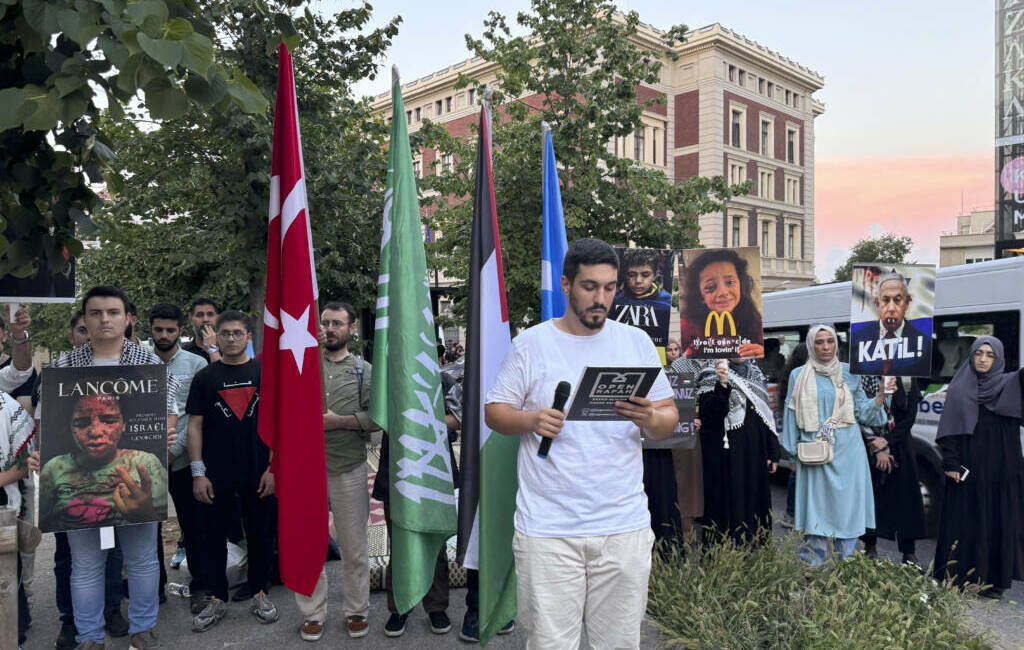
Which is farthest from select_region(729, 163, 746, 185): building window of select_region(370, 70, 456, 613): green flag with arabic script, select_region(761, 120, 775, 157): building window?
select_region(370, 70, 456, 613): green flag with arabic script

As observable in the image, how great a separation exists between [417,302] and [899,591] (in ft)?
10.5

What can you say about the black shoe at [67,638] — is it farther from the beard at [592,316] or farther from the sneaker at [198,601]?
the beard at [592,316]

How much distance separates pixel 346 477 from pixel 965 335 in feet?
20.0

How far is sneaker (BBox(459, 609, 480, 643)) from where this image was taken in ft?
15.3

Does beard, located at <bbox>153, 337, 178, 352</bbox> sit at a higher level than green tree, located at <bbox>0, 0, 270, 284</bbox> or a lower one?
lower

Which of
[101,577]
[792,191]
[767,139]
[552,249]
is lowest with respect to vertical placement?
[101,577]

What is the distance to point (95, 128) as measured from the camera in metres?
3.27

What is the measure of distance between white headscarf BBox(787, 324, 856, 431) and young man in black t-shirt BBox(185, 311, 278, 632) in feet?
12.4

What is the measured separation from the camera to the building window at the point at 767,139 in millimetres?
49125

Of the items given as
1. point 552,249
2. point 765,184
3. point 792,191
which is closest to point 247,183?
point 552,249

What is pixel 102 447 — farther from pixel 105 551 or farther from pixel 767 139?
pixel 767 139

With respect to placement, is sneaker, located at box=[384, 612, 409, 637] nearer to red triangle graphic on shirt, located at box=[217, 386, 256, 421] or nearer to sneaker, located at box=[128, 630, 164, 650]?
sneaker, located at box=[128, 630, 164, 650]

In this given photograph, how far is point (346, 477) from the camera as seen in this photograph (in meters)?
4.83

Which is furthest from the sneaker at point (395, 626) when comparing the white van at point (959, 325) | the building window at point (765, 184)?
the building window at point (765, 184)
